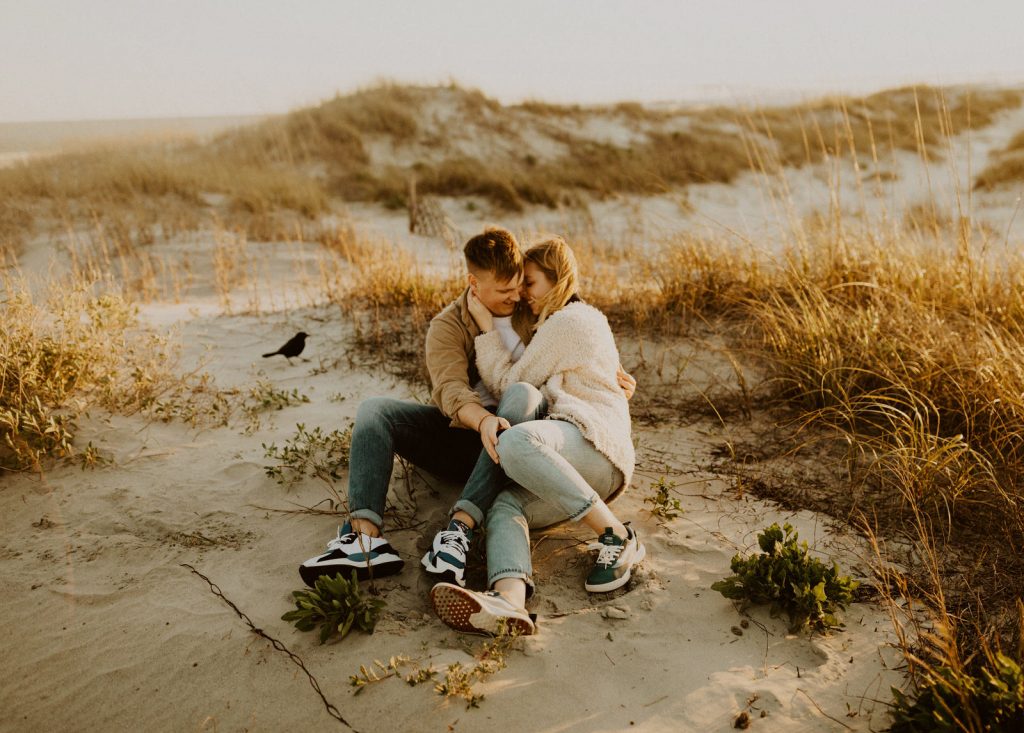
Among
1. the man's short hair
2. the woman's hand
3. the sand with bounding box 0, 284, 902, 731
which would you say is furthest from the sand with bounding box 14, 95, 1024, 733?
the man's short hair

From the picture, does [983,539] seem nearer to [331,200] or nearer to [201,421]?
[201,421]

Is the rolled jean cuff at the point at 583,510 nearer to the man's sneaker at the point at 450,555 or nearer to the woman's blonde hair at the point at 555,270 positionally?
the man's sneaker at the point at 450,555

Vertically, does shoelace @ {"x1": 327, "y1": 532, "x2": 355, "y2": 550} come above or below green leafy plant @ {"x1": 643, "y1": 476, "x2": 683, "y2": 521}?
above

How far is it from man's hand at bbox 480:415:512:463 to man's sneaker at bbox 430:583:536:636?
537 millimetres

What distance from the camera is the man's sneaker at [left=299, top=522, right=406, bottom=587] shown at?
2.54 meters

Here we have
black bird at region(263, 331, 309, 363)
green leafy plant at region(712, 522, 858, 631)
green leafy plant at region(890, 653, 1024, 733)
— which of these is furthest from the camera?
black bird at region(263, 331, 309, 363)

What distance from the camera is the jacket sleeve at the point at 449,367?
2854mm

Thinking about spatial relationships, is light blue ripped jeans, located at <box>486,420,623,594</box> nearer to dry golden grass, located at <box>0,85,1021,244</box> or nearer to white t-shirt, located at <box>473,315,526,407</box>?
white t-shirt, located at <box>473,315,526,407</box>

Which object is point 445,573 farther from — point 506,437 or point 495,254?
point 495,254

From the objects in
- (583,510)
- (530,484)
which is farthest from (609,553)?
(530,484)

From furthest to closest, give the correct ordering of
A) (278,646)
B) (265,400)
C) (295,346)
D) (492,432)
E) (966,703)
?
(295,346), (265,400), (492,432), (278,646), (966,703)

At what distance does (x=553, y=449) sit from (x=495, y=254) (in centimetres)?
89

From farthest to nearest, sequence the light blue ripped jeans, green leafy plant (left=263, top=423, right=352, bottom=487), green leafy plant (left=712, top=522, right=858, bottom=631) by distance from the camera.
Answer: green leafy plant (left=263, top=423, right=352, bottom=487), the light blue ripped jeans, green leafy plant (left=712, top=522, right=858, bottom=631)

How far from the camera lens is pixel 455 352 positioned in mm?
3066
